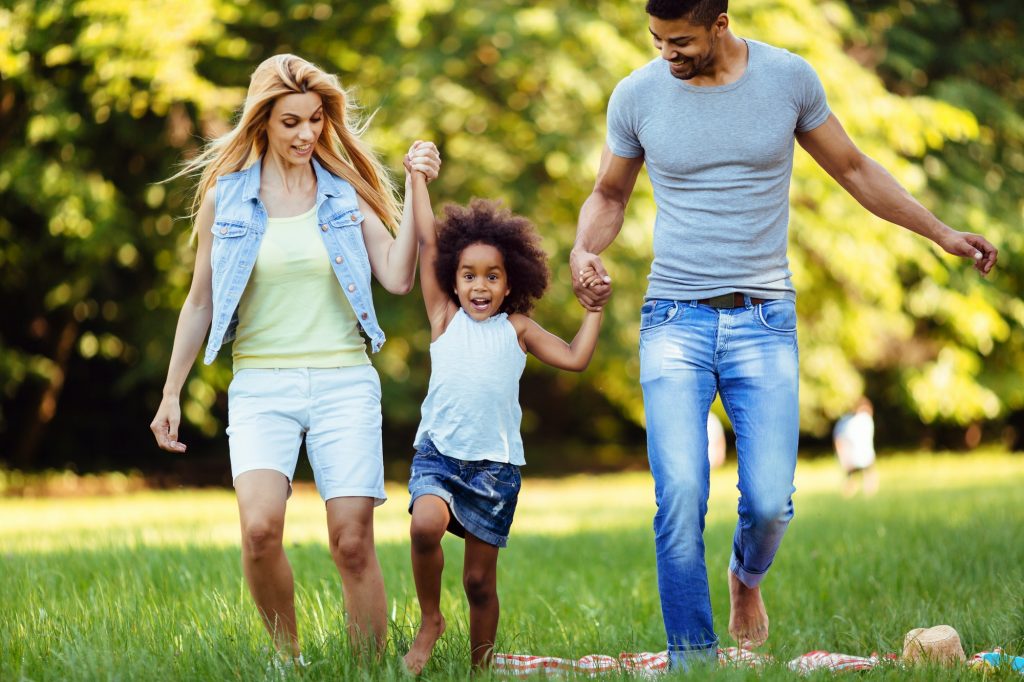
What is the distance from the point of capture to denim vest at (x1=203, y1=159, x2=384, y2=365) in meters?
4.46

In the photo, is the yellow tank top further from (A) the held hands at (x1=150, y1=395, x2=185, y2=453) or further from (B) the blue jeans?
(B) the blue jeans

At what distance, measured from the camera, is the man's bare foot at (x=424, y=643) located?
416 centimetres

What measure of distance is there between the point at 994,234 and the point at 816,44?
5109 mm

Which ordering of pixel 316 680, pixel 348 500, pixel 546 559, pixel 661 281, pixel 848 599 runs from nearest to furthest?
pixel 316 680 < pixel 348 500 < pixel 661 281 < pixel 848 599 < pixel 546 559

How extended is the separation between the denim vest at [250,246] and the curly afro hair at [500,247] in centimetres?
30

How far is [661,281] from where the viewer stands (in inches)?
182

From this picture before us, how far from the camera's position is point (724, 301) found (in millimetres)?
4496

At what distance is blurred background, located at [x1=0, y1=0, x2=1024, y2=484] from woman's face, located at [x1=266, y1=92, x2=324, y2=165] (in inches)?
363

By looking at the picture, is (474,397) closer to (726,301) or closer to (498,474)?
(498,474)

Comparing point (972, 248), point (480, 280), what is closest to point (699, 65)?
point (480, 280)

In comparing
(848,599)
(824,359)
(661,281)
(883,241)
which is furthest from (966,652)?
(824,359)

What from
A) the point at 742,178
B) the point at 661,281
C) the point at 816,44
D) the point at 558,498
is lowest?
the point at 558,498

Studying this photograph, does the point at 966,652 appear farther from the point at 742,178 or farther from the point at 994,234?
the point at 994,234

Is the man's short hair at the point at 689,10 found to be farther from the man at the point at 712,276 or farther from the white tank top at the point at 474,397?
the white tank top at the point at 474,397
